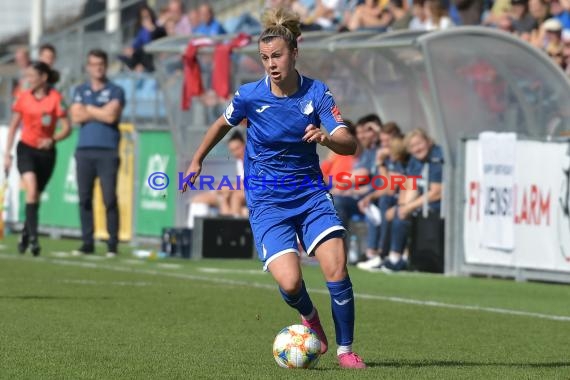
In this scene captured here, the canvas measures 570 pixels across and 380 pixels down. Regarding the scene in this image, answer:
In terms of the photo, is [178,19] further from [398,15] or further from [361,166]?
[361,166]

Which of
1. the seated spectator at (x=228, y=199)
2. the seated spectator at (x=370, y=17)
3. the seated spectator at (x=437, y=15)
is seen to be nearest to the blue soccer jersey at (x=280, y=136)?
the seated spectator at (x=228, y=199)

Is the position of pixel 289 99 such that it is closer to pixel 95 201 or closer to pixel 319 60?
pixel 319 60

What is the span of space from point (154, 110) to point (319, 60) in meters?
3.38

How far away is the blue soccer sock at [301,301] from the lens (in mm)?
9039

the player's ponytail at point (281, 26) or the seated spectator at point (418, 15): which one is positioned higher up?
the seated spectator at point (418, 15)

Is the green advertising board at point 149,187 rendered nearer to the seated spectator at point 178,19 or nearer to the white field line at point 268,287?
the white field line at point 268,287

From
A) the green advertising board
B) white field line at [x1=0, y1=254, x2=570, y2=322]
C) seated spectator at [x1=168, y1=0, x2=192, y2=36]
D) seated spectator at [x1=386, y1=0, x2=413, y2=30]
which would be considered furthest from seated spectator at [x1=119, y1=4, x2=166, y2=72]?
white field line at [x1=0, y1=254, x2=570, y2=322]

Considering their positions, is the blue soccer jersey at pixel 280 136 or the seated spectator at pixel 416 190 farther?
the seated spectator at pixel 416 190

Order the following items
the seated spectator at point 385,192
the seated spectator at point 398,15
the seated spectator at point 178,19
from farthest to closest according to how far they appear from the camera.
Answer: the seated spectator at point 178,19
the seated spectator at point 398,15
the seated spectator at point 385,192

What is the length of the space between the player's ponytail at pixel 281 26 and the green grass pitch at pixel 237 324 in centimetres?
190

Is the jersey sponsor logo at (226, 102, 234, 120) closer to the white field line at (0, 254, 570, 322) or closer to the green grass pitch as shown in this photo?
the green grass pitch

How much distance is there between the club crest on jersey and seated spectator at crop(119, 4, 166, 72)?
17418 millimetres

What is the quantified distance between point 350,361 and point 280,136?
1378mm

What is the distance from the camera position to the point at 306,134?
8.24 meters
